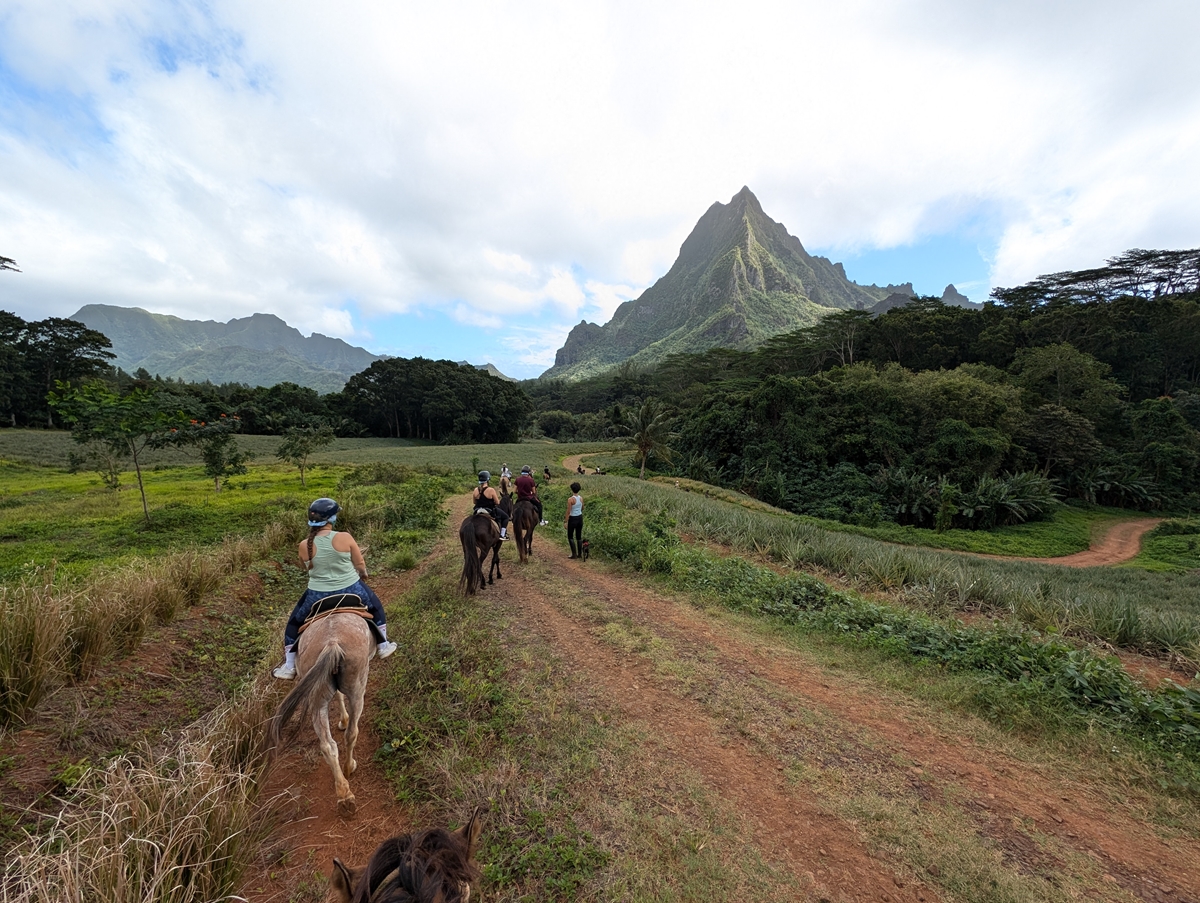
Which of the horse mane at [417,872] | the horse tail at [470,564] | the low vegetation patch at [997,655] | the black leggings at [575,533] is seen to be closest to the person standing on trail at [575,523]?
the black leggings at [575,533]

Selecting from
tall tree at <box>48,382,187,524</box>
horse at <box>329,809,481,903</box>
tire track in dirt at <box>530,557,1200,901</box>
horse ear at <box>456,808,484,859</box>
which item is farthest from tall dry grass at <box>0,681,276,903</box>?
tall tree at <box>48,382,187,524</box>

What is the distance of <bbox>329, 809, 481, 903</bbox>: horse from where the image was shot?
153 centimetres

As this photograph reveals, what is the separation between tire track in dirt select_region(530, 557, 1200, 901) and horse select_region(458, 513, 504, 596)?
8.04ft

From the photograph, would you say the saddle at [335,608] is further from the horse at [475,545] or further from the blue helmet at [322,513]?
the horse at [475,545]

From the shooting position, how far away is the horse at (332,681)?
3303 mm

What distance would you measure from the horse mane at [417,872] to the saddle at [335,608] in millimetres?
2761

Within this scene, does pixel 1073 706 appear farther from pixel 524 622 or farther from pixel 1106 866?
pixel 524 622

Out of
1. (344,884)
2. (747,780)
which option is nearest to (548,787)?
(747,780)

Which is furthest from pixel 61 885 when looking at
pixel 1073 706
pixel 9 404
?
pixel 9 404

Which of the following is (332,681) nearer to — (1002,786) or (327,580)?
(327,580)

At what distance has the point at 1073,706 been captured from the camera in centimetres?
423

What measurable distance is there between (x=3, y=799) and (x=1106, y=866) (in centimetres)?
689

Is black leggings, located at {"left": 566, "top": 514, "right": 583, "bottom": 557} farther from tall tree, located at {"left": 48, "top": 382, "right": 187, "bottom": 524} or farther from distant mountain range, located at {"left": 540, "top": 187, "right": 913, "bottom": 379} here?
distant mountain range, located at {"left": 540, "top": 187, "right": 913, "bottom": 379}

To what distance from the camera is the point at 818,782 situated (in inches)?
137
